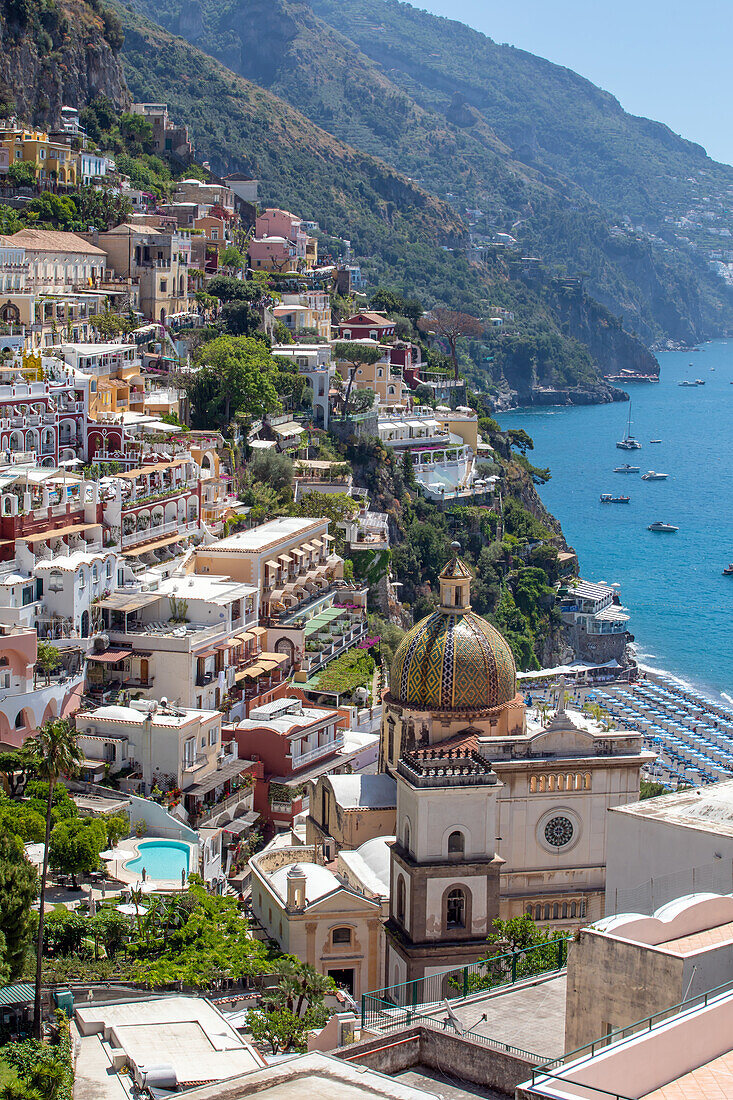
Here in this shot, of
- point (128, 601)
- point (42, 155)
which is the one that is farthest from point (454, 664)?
point (42, 155)

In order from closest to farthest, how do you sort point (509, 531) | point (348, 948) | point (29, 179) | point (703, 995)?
point (703, 995)
point (348, 948)
point (29, 179)
point (509, 531)

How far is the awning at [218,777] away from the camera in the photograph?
38.9 m

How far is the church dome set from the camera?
3356 cm

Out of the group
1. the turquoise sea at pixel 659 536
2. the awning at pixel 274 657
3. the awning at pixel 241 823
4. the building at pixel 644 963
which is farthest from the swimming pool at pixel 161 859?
the turquoise sea at pixel 659 536

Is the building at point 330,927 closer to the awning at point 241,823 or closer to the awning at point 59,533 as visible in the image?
the awning at point 241,823

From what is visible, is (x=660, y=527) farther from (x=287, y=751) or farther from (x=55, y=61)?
(x=287, y=751)

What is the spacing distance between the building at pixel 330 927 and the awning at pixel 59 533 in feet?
50.8

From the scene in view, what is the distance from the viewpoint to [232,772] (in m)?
40.4

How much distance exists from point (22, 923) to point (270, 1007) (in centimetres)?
435

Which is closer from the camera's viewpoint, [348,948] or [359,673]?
[348,948]

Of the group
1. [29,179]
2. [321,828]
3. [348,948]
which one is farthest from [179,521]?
[29,179]

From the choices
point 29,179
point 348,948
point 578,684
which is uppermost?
point 29,179

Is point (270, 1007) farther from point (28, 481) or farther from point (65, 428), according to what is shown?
→ point (65, 428)

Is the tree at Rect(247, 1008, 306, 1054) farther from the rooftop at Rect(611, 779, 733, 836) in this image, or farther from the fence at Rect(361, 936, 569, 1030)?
the rooftop at Rect(611, 779, 733, 836)
